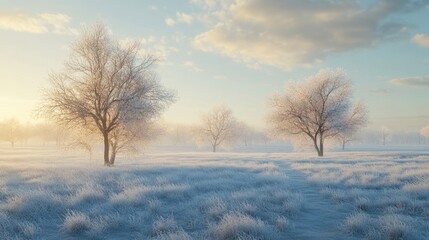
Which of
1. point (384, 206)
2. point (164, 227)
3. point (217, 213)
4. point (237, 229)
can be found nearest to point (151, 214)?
point (164, 227)

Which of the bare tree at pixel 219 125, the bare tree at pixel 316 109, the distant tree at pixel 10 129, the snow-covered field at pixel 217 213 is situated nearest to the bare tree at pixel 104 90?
the snow-covered field at pixel 217 213

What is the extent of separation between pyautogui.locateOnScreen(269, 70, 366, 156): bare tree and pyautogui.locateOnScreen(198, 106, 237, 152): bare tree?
3055cm

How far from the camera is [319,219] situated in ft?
31.6

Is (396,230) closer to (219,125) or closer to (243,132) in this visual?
(219,125)

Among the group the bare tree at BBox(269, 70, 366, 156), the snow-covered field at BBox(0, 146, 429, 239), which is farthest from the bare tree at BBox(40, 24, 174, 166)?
the bare tree at BBox(269, 70, 366, 156)

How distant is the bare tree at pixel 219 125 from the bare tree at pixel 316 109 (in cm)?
3055

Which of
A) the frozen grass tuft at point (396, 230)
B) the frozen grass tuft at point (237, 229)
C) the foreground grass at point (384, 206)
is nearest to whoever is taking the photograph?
the frozen grass tuft at point (396, 230)

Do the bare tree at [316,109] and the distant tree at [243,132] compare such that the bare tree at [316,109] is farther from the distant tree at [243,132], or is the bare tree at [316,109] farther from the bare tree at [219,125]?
the distant tree at [243,132]

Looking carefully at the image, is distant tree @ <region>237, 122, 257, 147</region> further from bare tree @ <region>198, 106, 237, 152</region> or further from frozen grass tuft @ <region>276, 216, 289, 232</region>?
frozen grass tuft @ <region>276, 216, 289, 232</region>

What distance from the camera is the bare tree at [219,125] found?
75.6m

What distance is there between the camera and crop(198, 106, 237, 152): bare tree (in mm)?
75562

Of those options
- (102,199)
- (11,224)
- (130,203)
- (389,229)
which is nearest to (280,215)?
(389,229)

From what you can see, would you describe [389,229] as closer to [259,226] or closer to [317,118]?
[259,226]

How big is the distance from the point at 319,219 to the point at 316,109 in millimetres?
35213
